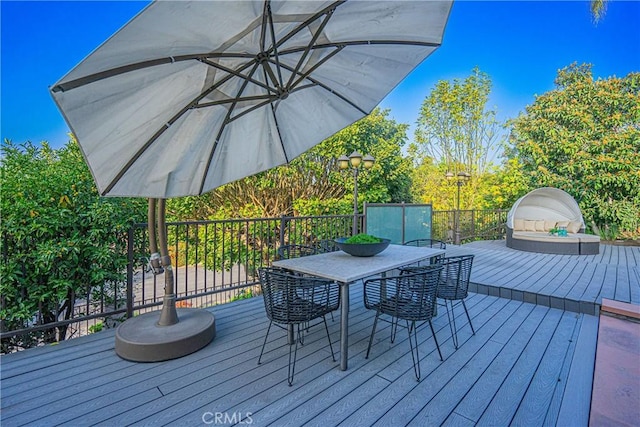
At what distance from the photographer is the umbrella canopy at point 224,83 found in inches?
58.0

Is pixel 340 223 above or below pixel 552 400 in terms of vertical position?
above

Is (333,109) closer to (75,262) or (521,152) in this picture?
(75,262)

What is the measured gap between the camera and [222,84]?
7.25 feet

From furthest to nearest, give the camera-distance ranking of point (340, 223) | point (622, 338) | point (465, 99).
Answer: point (465, 99) < point (340, 223) < point (622, 338)

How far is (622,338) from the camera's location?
2.71m

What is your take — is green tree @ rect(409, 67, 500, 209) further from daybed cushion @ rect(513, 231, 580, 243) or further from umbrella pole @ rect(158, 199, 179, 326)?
umbrella pole @ rect(158, 199, 179, 326)

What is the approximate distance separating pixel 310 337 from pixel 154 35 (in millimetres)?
2566

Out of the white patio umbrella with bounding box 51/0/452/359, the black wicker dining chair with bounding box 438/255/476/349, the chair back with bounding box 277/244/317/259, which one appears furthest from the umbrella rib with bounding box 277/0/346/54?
the black wicker dining chair with bounding box 438/255/476/349

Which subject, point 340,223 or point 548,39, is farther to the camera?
point 548,39

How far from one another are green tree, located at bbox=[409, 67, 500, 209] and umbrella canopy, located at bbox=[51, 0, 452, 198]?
35.8 ft

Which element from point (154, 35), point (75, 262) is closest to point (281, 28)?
point (154, 35)

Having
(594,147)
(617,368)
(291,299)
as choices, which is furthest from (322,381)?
(594,147)

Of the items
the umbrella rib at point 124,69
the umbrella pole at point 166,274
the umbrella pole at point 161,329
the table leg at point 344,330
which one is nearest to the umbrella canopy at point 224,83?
the umbrella rib at point 124,69

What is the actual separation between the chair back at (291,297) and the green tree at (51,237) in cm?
173
